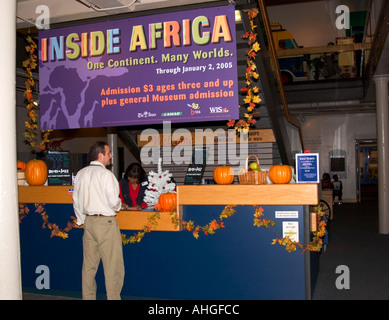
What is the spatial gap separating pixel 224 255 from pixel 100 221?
1.39 meters

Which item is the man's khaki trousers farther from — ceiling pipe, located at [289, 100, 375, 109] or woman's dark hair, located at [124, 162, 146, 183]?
ceiling pipe, located at [289, 100, 375, 109]

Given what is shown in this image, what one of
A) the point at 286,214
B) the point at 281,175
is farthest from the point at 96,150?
the point at 286,214

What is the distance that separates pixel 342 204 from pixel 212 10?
42.9 feet

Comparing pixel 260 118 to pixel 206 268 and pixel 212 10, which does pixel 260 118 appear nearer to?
pixel 212 10

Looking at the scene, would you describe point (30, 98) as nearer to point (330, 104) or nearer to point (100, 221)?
point (100, 221)

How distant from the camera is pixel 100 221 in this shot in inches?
166

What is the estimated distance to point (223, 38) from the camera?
477 centimetres

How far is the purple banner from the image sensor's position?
4812 millimetres

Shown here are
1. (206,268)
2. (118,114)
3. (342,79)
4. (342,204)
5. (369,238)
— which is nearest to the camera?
(206,268)

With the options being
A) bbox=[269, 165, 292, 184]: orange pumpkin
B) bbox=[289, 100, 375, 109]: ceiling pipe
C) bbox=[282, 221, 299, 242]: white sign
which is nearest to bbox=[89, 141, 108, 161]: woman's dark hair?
bbox=[269, 165, 292, 184]: orange pumpkin

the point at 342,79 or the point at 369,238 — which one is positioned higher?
the point at 342,79

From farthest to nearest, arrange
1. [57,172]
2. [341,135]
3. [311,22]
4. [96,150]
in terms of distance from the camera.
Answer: [311,22], [341,135], [57,172], [96,150]

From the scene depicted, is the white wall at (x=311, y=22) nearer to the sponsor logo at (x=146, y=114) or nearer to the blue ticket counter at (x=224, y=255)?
the sponsor logo at (x=146, y=114)

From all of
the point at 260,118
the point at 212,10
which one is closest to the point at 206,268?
the point at 212,10
